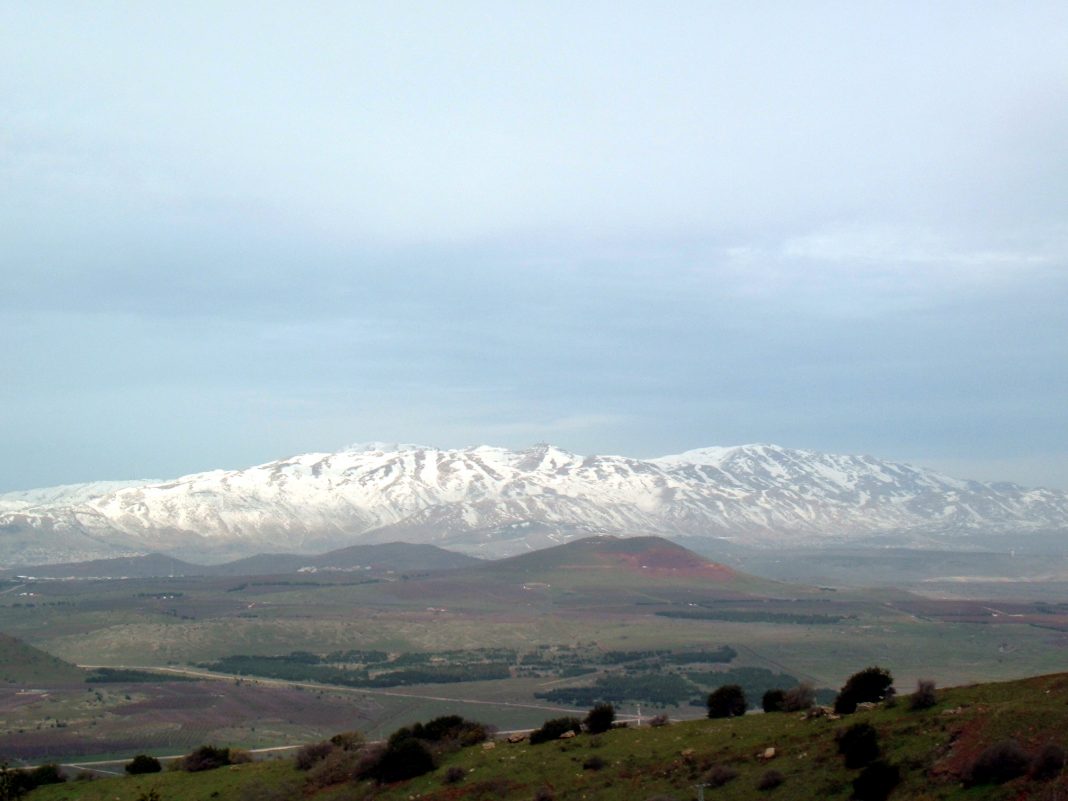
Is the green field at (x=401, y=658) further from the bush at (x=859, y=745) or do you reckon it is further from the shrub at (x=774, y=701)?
the bush at (x=859, y=745)

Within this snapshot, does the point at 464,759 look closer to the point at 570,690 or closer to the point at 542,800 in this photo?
the point at 542,800

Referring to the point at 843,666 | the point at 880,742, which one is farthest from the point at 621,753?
the point at 843,666

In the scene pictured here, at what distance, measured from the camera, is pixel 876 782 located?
25.9 m

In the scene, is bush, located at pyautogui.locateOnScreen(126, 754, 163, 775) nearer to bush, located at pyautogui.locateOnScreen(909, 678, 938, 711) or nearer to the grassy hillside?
the grassy hillside

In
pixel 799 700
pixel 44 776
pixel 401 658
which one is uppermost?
pixel 799 700

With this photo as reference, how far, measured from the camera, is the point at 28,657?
12331 cm

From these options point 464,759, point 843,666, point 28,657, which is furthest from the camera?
point 843,666

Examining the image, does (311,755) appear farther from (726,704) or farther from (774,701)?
(774,701)

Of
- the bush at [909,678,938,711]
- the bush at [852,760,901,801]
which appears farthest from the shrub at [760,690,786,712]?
the bush at [852,760,901,801]

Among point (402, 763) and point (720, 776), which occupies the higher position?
point (720, 776)

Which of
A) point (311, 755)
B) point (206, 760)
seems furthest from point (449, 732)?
point (206, 760)

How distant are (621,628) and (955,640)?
2055 inches

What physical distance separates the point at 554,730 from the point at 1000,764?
64.8 feet

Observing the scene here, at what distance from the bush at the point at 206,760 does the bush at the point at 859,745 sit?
26.9m
